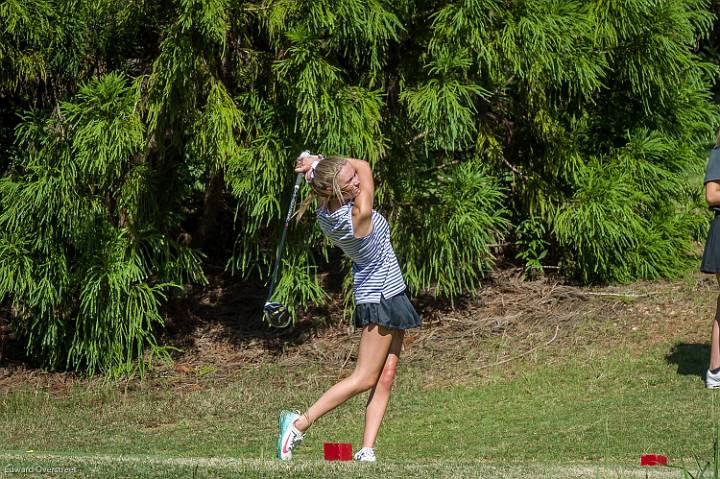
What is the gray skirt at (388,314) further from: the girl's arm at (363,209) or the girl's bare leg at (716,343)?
the girl's bare leg at (716,343)

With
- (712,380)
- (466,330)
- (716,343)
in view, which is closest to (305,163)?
(716,343)

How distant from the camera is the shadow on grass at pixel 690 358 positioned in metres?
7.95

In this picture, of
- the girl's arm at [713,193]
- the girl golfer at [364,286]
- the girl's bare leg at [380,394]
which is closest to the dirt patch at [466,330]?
the girl's arm at [713,193]

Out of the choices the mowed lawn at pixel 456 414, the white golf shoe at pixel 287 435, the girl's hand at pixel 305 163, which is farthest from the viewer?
the mowed lawn at pixel 456 414

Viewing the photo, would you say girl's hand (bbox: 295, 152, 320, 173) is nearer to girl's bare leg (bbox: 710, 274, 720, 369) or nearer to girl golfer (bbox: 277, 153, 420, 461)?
girl golfer (bbox: 277, 153, 420, 461)

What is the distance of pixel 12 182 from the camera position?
29.3 ft

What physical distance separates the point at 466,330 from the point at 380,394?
4.06 metres

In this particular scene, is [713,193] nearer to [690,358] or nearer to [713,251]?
[713,251]

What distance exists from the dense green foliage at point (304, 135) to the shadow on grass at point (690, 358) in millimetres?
1474

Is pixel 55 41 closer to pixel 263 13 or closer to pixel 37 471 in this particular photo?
pixel 263 13

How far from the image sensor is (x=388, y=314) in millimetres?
5398

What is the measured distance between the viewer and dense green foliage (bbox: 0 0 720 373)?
342 inches

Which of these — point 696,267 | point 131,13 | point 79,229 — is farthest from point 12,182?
point 696,267

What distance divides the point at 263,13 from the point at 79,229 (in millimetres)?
2431
